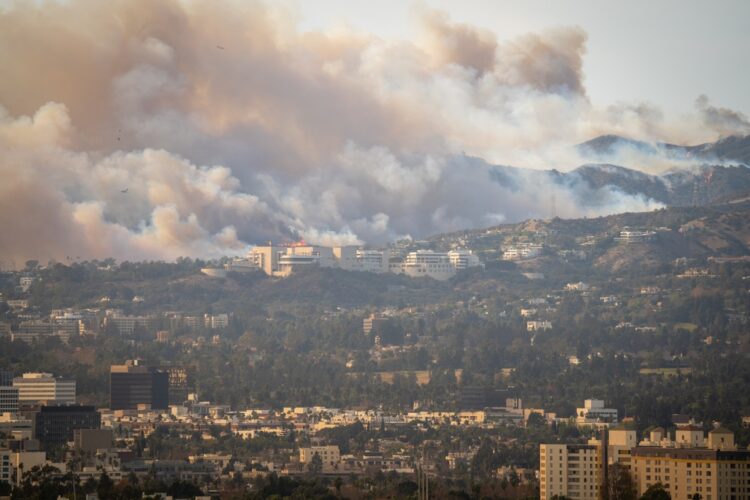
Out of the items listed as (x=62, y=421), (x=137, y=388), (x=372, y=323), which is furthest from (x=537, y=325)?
(x=62, y=421)

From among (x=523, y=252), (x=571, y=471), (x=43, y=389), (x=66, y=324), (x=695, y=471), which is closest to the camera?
(x=695, y=471)

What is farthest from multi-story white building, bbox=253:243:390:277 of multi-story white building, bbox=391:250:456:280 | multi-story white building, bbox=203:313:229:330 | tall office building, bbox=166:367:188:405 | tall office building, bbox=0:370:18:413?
tall office building, bbox=0:370:18:413

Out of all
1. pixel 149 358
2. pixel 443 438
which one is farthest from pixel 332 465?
pixel 149 358

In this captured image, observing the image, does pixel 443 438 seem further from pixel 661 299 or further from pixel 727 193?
pixel 727 193

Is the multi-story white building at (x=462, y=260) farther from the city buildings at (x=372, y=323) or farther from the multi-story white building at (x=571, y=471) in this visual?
the multi-story white building at (x=571, y=471)

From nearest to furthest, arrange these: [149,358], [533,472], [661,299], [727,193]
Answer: [533,472], [149,358], [661,299], [727,193]

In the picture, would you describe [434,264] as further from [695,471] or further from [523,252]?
[695,471]
